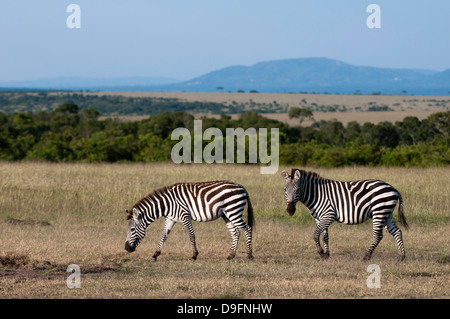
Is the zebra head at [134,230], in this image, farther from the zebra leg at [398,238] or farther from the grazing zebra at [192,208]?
the zebra leg at [398,238]

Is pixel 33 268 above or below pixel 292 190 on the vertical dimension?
below

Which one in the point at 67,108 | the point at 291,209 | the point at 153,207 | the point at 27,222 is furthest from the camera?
the point at 67,108

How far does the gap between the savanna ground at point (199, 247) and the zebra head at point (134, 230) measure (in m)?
0.27

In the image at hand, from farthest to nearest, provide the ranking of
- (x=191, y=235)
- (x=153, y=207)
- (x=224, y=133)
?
(x=224, y=133), (x=153, y=207), (x=191, y=235)

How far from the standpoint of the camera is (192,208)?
11.5 m

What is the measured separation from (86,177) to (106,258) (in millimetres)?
12217

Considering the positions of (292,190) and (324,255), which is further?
(324,255)

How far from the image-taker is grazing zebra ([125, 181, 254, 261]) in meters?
11.4

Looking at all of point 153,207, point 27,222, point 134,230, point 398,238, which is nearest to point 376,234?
point 398,238

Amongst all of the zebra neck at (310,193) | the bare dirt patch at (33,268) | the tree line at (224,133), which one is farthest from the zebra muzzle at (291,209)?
the tree line at (224,133)

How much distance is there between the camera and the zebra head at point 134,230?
11422mm

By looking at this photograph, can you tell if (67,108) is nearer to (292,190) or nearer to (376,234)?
(292,190)

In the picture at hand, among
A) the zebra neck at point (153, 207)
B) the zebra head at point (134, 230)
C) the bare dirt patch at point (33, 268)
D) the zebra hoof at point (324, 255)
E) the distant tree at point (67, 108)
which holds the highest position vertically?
the distant tree at point (67, 108)

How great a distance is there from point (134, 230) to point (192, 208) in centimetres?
112
